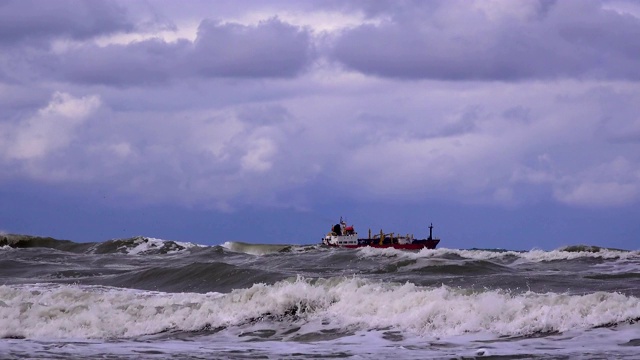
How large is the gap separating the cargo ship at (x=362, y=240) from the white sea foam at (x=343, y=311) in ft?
123

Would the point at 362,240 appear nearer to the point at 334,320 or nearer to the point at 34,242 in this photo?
the point at 34,242

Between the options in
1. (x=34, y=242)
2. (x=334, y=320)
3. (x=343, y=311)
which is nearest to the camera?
(x=334, y=320)

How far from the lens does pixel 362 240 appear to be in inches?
2440

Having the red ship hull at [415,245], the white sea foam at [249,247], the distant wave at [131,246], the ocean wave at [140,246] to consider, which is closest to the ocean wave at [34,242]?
the distant wave at [131,246]

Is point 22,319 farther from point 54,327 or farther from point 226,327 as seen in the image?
point 226,327

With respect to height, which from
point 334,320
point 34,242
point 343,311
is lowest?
point 334,320

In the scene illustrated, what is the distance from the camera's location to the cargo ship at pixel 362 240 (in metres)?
59.0

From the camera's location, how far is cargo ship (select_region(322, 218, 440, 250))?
5900 centimetres

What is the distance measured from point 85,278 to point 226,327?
1379 cm

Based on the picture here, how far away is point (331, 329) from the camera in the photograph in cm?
1728

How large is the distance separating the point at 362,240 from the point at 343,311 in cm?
4375

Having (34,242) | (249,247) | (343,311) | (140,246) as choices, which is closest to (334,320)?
(343,311)

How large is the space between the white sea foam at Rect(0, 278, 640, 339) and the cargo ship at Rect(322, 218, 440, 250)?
37432 mm

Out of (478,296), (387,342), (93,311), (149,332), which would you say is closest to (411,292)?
(478,296)
